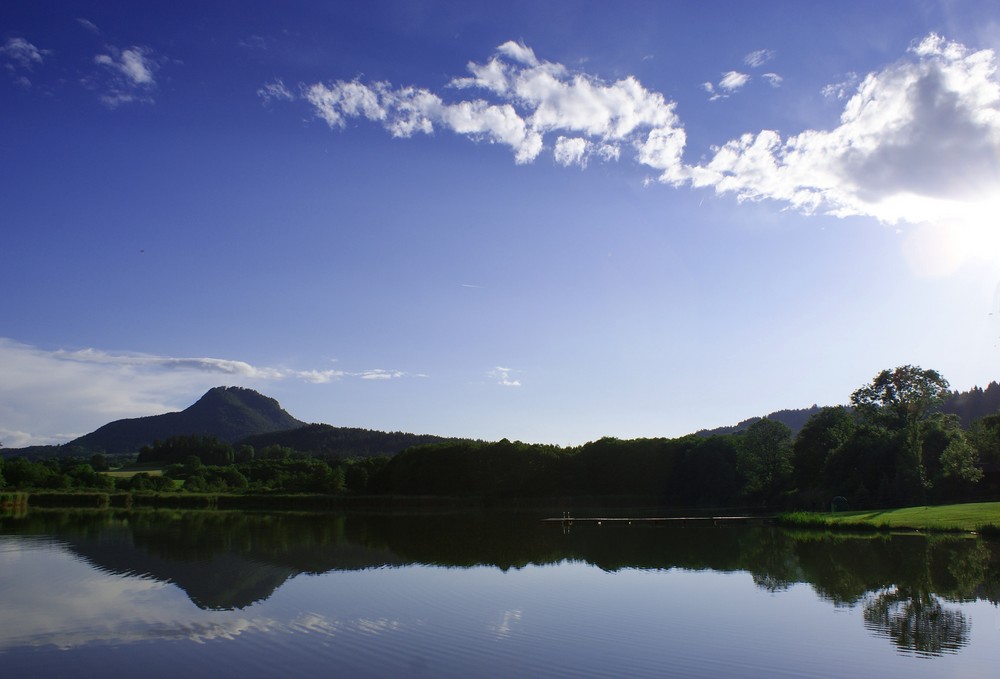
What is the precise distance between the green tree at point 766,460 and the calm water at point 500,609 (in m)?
35.6

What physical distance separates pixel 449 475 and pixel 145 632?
7310cm

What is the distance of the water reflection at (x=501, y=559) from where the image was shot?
647 inches

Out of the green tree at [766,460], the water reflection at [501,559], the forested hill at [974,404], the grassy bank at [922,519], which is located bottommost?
the water reflection at [501,559]

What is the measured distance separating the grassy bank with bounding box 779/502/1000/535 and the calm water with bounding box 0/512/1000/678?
209cm

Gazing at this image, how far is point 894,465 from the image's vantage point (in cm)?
5100

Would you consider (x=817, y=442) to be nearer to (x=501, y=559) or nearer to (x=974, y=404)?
(x=501, y=559)

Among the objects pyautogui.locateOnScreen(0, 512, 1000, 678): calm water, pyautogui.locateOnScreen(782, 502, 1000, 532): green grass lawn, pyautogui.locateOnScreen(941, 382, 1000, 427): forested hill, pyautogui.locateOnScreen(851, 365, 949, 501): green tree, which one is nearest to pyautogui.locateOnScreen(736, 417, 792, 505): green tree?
pyautogui.locateOnScreen(851, 365, 949, 501): green tree

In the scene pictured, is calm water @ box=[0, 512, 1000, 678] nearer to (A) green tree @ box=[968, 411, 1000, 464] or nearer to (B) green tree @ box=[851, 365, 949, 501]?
(B) green tree @ box=[851, 365, 949, 501]

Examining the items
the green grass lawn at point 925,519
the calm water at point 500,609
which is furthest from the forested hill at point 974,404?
the calm water at point 500,609

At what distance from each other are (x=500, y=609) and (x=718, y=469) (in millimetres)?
62579

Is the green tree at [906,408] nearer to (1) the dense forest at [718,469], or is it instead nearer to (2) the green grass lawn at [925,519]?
(1) the dense forest at [718,469]

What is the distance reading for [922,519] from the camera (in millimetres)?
37094

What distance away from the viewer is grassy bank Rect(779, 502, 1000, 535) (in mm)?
33969

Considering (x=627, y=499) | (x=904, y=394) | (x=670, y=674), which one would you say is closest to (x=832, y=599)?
(x=670, y=674)
